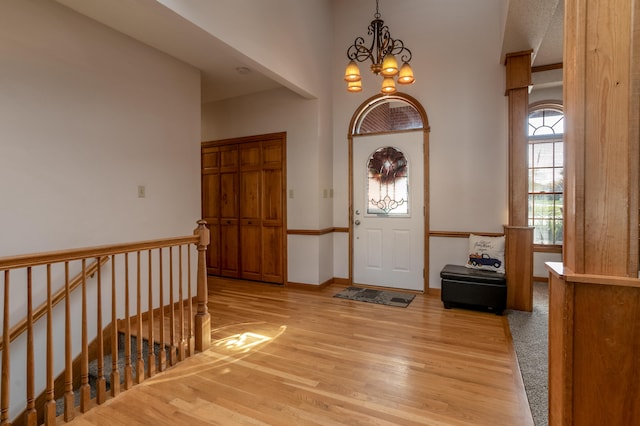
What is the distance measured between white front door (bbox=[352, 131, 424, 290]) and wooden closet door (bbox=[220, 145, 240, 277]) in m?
1.82

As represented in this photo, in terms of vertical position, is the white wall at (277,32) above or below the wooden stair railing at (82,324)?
above

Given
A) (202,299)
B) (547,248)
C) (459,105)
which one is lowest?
(202,299)

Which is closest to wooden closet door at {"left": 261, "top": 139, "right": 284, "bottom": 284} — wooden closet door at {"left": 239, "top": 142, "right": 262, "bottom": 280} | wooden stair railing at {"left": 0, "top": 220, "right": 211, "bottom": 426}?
wooden closet door at {"left": 239, "top": 142, "right": 262, "bottom": 280}

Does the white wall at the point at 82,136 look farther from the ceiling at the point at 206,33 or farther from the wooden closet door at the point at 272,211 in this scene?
the wooden closet door at the point at 272,211

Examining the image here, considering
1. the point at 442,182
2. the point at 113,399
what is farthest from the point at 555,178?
the point at 113,399

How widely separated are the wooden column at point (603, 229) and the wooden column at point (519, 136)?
247 centimetres

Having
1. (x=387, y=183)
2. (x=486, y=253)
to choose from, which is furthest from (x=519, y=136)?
(x=387, y=183)

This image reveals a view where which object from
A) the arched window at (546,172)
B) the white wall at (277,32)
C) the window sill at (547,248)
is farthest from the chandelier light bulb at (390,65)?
the window sill at (547,248)

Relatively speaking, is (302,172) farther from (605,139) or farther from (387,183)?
(605,139)

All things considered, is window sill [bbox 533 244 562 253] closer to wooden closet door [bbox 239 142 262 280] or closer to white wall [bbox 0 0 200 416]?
wooden closet door [bbox 239 142 262 280]

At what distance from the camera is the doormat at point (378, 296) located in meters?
3.91

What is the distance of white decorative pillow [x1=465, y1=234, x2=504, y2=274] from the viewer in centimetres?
367

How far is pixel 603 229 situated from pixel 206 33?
2.83m

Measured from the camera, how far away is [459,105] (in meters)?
4.06
